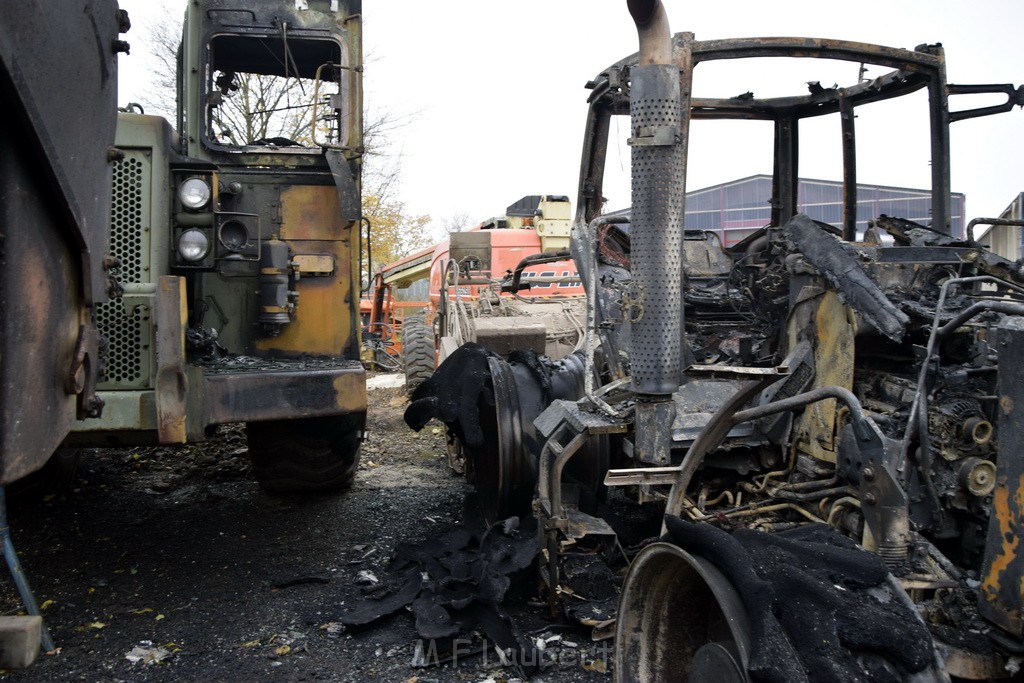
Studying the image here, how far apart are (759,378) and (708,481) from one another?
112 centimetres

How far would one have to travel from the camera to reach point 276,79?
5.53 meters

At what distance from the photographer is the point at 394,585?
4.34 meters

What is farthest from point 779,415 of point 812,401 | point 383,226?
point 383,226

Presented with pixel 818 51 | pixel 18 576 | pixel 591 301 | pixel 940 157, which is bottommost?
pixel 18 576

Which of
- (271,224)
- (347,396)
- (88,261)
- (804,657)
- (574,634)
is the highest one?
(271,224)

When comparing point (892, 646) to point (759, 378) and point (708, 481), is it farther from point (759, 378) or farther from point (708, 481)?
point (708, 481)

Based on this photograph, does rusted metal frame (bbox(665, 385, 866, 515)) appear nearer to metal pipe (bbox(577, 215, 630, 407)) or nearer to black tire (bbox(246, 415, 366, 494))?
metal pipe (bbox(577, 215, 630, 407))

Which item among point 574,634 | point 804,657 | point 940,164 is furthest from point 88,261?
point 940,164

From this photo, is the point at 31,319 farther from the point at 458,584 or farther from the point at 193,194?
the point at 458,584

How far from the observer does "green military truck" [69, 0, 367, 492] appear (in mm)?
3893

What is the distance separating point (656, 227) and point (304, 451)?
10.2 ft

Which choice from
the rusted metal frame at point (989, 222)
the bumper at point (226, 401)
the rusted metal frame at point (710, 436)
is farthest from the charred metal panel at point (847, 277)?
the bumper at point (226, 401)

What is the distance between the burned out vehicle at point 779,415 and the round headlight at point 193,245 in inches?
58.9

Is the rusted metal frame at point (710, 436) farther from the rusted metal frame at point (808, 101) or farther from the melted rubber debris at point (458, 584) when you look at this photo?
the rusted metal frame at point (808, 101)
